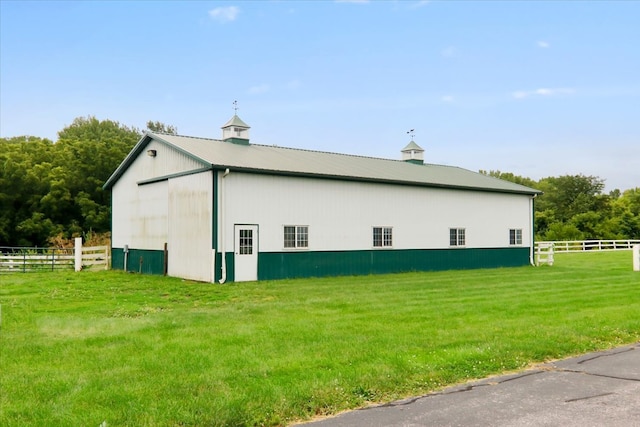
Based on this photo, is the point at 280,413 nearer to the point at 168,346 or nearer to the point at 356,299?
the point at 168,346

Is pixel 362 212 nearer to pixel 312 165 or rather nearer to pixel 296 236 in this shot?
pixel 312 165

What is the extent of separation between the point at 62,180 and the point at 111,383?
43.3 m

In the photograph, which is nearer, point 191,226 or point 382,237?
point 191,226

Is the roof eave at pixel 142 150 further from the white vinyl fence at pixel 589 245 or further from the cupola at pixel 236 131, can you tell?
the white vinyl fence at pixel 589 245

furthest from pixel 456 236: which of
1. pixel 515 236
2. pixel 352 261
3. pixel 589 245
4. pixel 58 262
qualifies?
pixel 589 245

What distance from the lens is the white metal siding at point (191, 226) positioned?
21141 mm

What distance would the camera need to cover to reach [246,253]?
21.6 m

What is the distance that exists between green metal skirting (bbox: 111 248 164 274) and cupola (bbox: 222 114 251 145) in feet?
20.3

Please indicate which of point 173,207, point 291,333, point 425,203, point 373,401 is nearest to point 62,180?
point 173,207

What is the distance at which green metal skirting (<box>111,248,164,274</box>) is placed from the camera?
2448 cm

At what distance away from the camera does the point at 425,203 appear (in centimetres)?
2762

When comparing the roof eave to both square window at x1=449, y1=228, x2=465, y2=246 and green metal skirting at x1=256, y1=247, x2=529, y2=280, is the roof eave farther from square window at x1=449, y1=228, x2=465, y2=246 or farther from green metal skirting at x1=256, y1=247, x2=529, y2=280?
square window at x1=449, y1=228, x2=465, y2=246

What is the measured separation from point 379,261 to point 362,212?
227 centimetres

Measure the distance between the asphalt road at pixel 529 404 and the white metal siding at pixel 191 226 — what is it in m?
14.8
